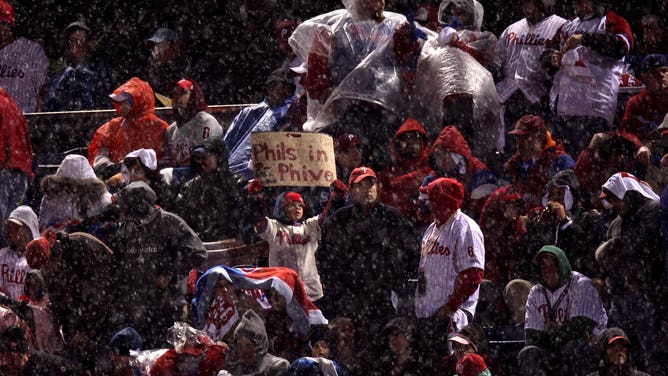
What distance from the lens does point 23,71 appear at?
16594mm

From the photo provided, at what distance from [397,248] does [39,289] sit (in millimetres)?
2725

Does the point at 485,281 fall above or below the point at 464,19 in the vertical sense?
below

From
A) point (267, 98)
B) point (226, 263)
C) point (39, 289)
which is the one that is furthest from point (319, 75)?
point (39, 289)

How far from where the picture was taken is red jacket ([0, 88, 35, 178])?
14.9 metres

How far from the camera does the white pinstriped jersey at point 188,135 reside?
596 inches

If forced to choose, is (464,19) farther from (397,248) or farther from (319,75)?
(397,248)

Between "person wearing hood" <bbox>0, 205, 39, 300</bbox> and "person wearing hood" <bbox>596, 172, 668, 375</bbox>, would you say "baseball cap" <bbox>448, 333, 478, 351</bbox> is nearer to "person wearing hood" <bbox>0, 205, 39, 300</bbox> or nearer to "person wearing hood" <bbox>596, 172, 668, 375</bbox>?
"person wearing hood" <bbox>596, 172, 668, 375</bbox>

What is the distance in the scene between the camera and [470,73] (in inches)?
571

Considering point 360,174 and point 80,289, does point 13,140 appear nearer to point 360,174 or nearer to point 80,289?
point 80,289

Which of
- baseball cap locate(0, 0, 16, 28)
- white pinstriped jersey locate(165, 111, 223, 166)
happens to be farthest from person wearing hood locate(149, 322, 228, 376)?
baseball cap locate(0, 0, 16, 28)

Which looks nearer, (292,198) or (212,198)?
(292,198)

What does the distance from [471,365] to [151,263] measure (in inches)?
105

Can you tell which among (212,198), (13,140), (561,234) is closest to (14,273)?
(13,140)

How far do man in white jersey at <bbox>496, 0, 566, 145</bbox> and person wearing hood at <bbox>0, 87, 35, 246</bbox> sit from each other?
376 cm
